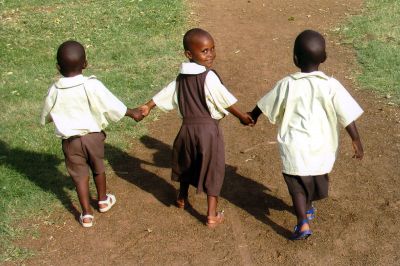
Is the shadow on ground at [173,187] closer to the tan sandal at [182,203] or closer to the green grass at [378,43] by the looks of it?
the tan sandal at [182,203]

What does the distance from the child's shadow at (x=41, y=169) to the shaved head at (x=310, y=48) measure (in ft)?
7.29

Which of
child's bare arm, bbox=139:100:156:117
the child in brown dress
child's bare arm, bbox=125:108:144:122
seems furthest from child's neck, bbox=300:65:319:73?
child's bare arm, bbox=125:108:144:122

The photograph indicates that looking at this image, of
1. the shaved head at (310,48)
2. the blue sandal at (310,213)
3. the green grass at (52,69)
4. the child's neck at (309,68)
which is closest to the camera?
the shaved head at (310,48)

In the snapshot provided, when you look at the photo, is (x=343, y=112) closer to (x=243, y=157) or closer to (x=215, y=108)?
(x=215, y=108)

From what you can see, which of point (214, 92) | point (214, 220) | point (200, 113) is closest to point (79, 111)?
point (200, 113)

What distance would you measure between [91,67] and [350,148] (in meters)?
3.98

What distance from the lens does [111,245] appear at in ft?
13.5

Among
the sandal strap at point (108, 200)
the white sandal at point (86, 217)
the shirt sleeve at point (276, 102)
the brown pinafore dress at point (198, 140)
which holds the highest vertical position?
the shirt sleeve at point (276, 102)

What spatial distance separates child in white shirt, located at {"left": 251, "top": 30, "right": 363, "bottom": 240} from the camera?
3.64 meters

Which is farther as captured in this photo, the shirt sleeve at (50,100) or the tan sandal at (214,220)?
the tan sandal at (214,220)

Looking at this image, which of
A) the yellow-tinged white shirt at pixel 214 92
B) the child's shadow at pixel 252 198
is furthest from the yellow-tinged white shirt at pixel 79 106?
the child's shadow at pixel 252 198

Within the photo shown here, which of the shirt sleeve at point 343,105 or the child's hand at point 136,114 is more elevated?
the shirt sleeve at point 343,105

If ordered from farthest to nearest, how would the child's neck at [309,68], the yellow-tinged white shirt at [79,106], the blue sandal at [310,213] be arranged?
the blue sandal at [310,213]
the yellow-tinged white shirt at [79,106]
the child's neck at [309,68]

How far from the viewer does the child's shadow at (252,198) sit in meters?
4.36
